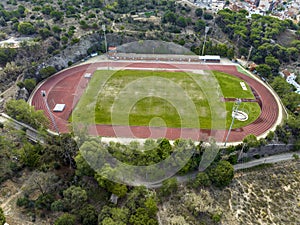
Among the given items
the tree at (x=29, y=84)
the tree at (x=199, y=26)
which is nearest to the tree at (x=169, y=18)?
the tree at (x=199, y=26)

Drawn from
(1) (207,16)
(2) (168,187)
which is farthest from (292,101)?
(1) (207,16)

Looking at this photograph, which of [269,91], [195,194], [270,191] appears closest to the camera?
[195,194]

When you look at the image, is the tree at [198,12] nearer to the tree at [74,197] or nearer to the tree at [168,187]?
the tree at [168,187]

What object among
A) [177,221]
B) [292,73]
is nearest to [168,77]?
[292,73]

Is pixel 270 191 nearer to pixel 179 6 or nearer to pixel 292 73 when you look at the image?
pixel 292 73

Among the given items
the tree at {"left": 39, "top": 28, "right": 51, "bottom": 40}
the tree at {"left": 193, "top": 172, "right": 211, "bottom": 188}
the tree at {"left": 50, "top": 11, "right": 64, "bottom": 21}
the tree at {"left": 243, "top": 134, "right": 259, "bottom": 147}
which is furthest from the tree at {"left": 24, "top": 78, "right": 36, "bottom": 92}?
the tree at {"left": 243, "top": 134, "right": 259, "bottom": 147}

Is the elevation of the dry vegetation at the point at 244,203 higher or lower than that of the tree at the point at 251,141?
lower

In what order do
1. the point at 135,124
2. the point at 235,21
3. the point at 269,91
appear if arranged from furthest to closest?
the point at 235,21, the point at 269,91, the point at 135,124

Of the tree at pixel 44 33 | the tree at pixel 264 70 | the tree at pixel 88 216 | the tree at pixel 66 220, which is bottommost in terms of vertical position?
the tree at pixel 88 216

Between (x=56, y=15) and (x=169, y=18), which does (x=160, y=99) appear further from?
(x=56, y=15)
